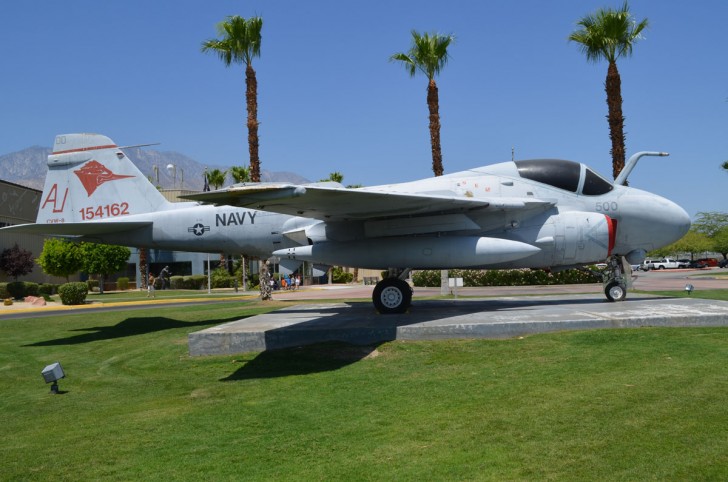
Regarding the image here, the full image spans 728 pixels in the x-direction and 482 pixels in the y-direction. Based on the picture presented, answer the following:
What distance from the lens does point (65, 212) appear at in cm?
1652

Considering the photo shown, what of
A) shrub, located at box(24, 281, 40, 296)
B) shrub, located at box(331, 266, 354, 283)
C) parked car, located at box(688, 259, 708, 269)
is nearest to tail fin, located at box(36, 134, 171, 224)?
shrub, located at box(24, 281, 40, 296)

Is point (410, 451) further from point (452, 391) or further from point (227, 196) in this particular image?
point (227, 196)

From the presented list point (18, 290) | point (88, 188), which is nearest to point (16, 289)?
point (18, 290)

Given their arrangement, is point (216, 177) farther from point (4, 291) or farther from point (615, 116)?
point (615, 116)

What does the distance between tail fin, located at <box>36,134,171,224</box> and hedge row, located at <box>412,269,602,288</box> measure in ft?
75.9

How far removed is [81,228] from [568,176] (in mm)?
12276

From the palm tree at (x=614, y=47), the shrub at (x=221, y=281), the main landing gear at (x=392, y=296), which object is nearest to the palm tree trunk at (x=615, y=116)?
the palm tree at (x=614, y=47)

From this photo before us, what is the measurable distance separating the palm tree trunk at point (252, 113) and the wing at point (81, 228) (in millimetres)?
15786

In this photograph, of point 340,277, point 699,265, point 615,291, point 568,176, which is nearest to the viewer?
point 568,176

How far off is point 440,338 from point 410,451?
556cm

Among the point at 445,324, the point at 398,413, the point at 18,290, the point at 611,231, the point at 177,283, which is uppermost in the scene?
the point at 611,231

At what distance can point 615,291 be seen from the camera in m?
14.7

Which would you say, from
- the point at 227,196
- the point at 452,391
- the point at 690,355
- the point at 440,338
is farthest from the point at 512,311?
the point at 227,196

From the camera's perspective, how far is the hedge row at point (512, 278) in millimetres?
36938
